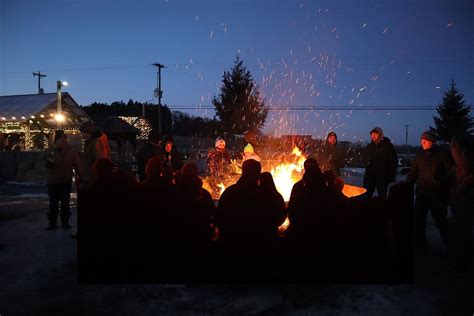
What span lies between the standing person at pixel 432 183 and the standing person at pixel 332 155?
2454mm

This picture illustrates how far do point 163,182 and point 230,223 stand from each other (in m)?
0.82

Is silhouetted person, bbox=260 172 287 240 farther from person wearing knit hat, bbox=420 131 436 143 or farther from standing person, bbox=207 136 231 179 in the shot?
standing person, bbox=207 136 231 179

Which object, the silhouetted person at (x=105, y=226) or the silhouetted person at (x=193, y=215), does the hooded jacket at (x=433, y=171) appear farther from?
the silhouetted person at (x=105, y=226)

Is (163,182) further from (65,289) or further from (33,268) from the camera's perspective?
(33,268)

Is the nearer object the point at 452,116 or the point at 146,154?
the point at 146,154

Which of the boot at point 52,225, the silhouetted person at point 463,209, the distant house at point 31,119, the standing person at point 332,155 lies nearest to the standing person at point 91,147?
the boot at point 52,225

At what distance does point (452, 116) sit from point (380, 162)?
34492 millimetres

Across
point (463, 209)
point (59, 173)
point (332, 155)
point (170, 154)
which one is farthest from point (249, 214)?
point (332, 155)

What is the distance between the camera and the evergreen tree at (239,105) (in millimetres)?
23141

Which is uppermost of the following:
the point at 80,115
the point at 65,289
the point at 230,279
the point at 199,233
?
the point at 80,115

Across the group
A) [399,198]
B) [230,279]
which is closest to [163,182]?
[230,279]

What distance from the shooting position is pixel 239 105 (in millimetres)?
23297

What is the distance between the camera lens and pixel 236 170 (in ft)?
25.4

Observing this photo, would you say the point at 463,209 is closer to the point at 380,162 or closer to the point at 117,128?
the point at 380,162
